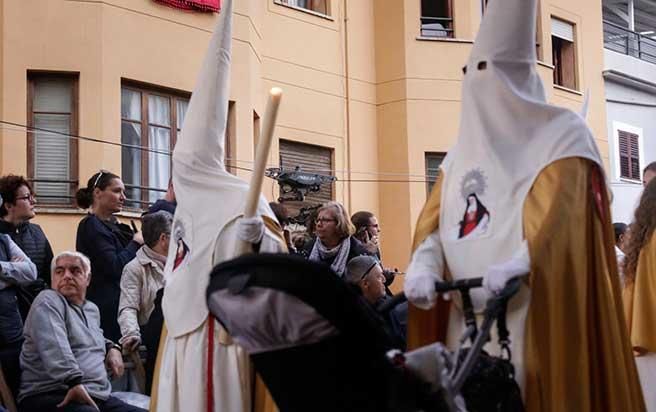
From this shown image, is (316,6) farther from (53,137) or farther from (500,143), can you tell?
(500,143)

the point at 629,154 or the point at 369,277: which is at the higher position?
the point at 629,154

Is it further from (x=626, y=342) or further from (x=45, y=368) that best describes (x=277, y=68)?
(x=626, y=342)

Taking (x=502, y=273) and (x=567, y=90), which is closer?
(x=502, y=273)

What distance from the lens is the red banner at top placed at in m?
16.7

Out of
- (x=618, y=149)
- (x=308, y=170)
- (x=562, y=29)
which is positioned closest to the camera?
(x=308, y=170)

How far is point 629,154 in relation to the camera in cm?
2623

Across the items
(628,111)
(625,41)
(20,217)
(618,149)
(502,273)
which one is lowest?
(502,273)

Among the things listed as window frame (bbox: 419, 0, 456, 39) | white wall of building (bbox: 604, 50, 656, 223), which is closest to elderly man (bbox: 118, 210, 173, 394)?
window frame (bbox: 419, 0, 456, 39)

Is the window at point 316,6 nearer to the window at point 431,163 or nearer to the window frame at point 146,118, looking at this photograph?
the window at point 431,163

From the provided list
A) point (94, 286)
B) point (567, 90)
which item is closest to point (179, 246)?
point (94, 286)

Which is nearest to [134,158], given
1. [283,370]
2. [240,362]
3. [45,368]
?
[45,368]

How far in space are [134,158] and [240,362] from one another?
982 centimetres

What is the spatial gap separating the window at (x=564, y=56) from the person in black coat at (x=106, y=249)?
16003mm

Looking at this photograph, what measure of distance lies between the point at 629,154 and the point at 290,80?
941 cm
